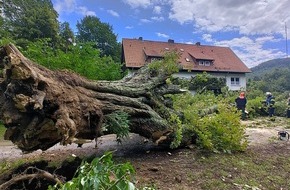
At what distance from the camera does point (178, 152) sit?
4.30 meters

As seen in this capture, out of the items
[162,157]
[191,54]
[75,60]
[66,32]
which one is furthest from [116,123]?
[66,32]

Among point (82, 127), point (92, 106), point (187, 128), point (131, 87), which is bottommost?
point (187, 128)

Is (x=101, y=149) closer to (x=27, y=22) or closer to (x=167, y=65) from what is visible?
(x=167, y=65)

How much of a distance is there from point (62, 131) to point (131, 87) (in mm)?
1838

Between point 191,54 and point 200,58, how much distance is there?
3.98 ft

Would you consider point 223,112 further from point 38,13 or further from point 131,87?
point 38,13

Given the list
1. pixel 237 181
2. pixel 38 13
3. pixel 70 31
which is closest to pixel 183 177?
pixel 237 181

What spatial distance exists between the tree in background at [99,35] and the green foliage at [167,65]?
28.1 m

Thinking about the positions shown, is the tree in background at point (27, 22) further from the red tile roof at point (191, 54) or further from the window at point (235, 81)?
the window at point (235, 81)

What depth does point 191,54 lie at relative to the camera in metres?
26.7

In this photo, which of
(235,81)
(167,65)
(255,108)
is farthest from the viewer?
(235,81)

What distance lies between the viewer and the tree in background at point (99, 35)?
33219 millimetres

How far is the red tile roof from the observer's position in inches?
956

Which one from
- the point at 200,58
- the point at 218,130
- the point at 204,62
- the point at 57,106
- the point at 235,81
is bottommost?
the point at 218,130
